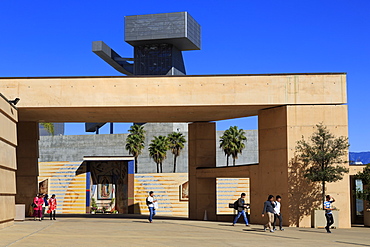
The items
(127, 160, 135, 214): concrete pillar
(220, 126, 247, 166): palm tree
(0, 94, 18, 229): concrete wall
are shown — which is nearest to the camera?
(0, 94, 18, 229): concrete wall

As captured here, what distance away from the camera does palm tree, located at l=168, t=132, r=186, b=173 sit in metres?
72.2

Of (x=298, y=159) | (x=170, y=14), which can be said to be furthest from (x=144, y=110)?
(x=170, y=14)

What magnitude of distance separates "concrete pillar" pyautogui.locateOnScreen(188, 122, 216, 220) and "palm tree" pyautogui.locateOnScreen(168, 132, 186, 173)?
36.6 m

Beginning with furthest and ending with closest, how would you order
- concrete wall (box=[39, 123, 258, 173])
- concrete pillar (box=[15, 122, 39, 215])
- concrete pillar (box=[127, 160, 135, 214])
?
concrete wall (box=[39, 123, 258, 173]) → concrete pillar (box=[127, 160, 135, 214]) → concrete pillar (box=[15, 122, 39, 215])

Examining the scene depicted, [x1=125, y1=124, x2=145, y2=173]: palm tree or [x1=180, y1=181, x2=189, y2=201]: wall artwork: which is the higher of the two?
[x1=125, y1=124, x2=145, y2=173]: palm tree

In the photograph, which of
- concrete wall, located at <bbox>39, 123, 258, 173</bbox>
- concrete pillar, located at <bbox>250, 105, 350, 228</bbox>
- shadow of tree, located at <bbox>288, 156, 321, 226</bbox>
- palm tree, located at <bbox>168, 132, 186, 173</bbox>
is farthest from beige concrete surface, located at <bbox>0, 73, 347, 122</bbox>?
palm tree, located at <bbox>168, 132, 186, 173</bbox>

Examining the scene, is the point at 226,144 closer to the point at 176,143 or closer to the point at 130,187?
the point at 176,143

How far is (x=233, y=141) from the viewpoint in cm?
7125

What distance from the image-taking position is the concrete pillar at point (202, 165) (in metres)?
34.9

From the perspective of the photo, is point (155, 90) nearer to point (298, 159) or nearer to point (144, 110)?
point (144, 110)

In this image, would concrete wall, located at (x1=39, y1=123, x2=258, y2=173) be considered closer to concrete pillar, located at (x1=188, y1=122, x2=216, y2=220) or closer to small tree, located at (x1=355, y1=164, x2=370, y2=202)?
concrete pillar, located at (x1=188, y1=122, x2=216, y2=220)

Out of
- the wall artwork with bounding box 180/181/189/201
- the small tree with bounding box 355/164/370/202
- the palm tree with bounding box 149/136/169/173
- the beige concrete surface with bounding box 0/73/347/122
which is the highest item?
the beige concrete surface with bounding box 0/73/347/122

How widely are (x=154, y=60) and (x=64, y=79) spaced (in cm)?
8838

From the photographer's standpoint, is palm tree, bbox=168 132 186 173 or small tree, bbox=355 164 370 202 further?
palm tree, bbox=168 132 186 173
